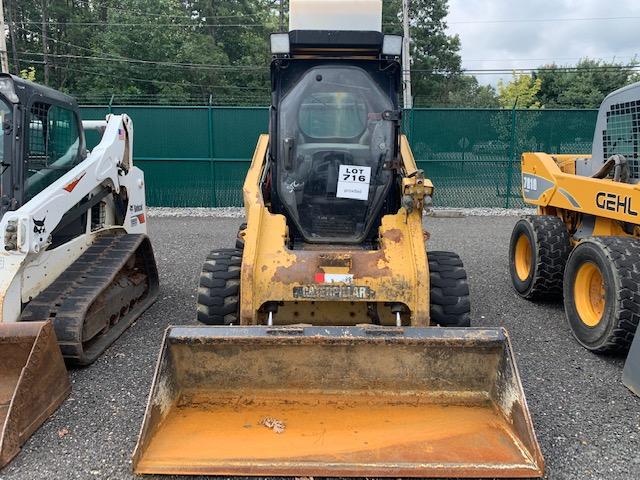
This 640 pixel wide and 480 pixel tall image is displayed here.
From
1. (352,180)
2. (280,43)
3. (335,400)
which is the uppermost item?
(280,43)

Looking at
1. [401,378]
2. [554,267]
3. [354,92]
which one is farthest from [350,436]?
[554,267]

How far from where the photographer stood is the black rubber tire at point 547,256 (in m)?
5.75

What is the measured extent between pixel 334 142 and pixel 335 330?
1787 millimetres

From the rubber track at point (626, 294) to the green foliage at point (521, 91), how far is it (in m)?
28.2

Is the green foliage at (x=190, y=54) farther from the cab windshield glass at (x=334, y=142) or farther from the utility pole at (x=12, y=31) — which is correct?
the cab windshield glass at (x=334, y=142)

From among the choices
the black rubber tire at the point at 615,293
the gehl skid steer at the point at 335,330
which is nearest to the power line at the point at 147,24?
the gehl skid steer at the point at 335,330

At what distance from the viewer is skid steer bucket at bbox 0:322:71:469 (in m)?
3.08

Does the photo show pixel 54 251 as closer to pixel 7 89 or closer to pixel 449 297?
pixel 7 89

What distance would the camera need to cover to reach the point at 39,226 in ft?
13.2

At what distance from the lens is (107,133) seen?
5.52 meters

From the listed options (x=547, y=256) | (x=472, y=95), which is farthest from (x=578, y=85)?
(x=547, y=256)

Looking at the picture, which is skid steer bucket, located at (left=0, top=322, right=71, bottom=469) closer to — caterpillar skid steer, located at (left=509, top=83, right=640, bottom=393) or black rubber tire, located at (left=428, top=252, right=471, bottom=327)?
black rubber tire, located at (left=428, top=252, right=471, bottom=327)

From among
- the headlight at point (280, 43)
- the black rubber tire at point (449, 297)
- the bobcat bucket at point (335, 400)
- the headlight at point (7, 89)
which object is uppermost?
the headlight at point (280, 43)

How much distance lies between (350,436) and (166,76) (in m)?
27.9
